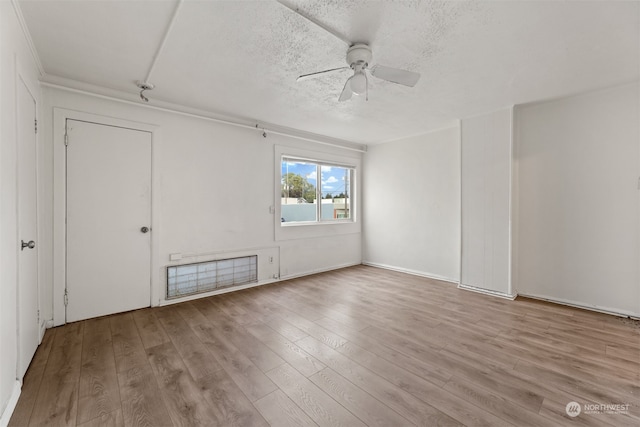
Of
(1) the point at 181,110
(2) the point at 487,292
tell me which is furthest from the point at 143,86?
(2) the point at 487,292

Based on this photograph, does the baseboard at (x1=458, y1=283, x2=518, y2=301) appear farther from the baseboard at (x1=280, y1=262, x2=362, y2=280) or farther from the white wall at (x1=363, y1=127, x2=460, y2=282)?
the baseboard at (x1=280, y1=262, x2=362, y2=280)

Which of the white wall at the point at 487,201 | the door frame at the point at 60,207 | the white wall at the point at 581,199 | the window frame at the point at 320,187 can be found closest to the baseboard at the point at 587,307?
the white wall at the point at 581,199

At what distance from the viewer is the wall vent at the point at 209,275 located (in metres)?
3.59

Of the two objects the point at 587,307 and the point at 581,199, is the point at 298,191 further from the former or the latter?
the point at 587,307

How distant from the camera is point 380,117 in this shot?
4.03 meters

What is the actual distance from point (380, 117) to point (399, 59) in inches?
63.4

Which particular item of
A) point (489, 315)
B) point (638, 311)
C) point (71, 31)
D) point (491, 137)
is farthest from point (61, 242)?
point (638, 311)

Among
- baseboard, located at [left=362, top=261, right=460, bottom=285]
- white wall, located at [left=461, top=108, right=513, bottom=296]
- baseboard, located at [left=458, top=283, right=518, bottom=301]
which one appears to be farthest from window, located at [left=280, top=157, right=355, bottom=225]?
baseboard, located at [left=458, top=283, right=518, bottom=301]

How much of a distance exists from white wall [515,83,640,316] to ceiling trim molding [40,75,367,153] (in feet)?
10.4

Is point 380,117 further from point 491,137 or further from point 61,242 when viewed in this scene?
point 61,242

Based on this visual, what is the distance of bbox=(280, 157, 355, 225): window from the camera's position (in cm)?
484

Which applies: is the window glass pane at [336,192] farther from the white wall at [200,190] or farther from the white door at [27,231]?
the white door at [27,231]
